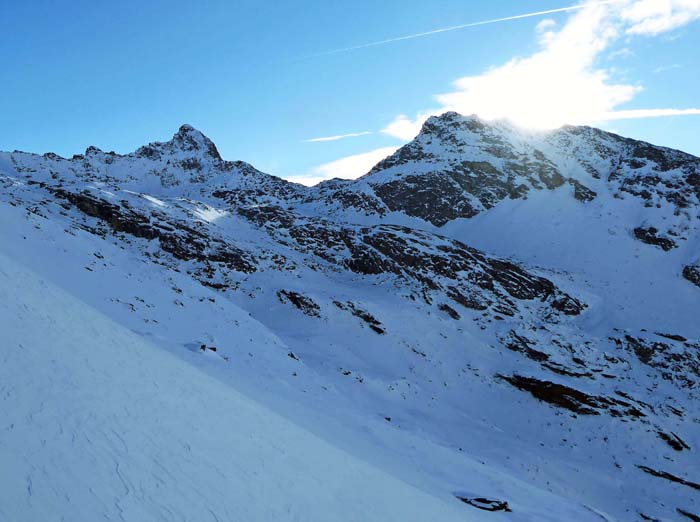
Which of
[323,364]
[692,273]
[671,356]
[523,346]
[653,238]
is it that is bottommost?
[323,364]

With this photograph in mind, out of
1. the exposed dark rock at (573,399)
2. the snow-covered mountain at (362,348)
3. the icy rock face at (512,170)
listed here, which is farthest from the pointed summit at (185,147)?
the exposed dark rock at (573,399)

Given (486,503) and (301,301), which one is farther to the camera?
(301,301)

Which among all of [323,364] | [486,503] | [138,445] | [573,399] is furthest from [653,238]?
[138,445]

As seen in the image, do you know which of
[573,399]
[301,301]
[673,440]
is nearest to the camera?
[673,440]

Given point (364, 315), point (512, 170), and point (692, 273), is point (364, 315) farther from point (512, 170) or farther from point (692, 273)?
point (512, 170)

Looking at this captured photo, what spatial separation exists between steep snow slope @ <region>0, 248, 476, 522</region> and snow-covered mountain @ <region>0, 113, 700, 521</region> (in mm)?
53

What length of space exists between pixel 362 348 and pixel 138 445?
21391 mm

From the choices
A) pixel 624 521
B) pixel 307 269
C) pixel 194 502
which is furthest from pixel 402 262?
pixel 194 502

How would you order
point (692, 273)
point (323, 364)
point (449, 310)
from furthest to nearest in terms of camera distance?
point (692, 273) < point (449, 310) < point (323, 364)

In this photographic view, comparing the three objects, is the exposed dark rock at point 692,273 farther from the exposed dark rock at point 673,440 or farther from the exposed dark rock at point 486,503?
the exposed dark rock at point 486,503

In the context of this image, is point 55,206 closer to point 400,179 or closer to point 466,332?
point 466,332

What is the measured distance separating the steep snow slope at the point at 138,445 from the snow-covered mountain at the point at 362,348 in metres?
0.05

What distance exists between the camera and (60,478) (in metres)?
5.92

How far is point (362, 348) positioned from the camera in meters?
28.4
